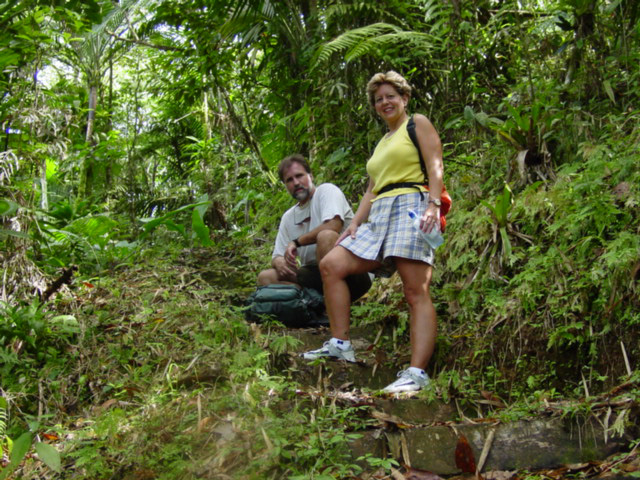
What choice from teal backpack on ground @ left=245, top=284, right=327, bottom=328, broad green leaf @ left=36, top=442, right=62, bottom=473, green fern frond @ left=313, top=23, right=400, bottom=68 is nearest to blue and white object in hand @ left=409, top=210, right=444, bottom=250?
teal backpack on ground @ left=245, top=284, right=327, bottom=328

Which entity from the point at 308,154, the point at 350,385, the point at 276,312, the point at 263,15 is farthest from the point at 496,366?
the point at 263,15

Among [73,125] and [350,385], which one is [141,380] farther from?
[73,125]

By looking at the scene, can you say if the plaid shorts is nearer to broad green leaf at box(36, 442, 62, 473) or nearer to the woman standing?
the woman standing

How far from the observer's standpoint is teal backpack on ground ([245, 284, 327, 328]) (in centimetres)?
463

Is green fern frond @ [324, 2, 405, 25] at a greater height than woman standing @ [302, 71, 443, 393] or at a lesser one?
greater

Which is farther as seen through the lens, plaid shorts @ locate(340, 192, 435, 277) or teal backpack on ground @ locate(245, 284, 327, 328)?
teal backpack on ground @ locate(245, 284, 327, 328)

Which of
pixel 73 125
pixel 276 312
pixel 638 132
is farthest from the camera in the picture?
pixel 73 125

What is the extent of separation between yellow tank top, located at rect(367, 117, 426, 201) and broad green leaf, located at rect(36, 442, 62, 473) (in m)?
2.39

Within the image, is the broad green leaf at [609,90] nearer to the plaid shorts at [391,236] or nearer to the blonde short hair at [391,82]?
the blonde short hair at [391,82]

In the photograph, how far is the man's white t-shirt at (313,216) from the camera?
4.70 meters

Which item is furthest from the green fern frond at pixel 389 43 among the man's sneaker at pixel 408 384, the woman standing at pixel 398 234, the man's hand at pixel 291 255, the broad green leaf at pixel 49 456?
the broad green leaf at pixel 49 456

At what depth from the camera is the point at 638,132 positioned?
4.18m

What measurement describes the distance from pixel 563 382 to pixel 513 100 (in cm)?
314

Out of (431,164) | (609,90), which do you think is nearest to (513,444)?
(431,164)
